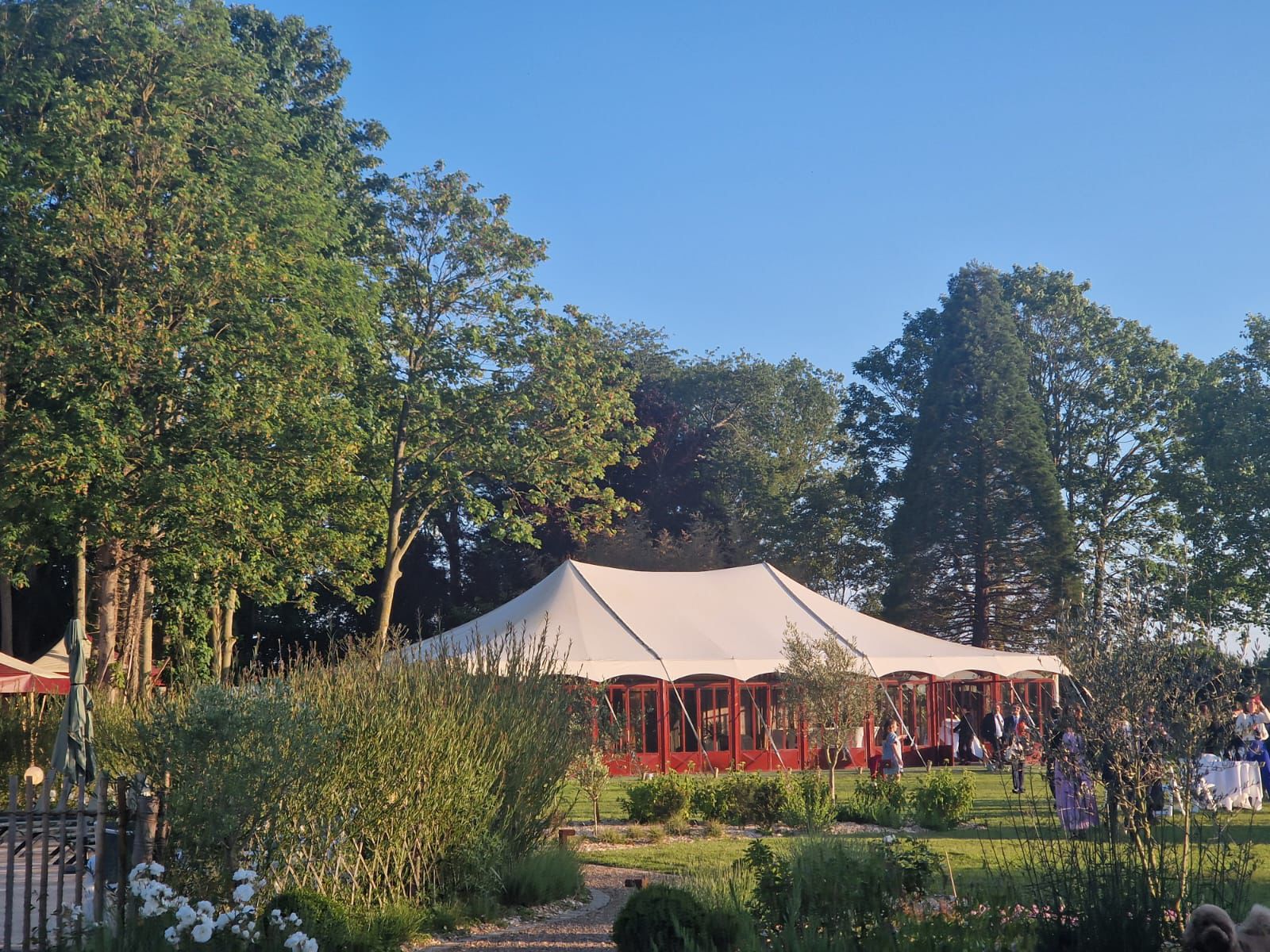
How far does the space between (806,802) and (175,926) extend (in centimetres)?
770

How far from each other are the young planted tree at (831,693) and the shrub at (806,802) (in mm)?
1235

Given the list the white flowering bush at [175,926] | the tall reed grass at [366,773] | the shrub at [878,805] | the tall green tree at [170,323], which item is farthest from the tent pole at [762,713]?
the white flowering bush at [175,926]

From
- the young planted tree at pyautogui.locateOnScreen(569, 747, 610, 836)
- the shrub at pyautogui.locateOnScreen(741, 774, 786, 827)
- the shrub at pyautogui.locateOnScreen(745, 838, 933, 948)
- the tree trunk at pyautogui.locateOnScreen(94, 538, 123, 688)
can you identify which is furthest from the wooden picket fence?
the tree trunk at pyautogui.locateOnScreen(94, 538, 123, 688)

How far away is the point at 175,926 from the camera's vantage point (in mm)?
6824

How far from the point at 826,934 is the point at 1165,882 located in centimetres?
163

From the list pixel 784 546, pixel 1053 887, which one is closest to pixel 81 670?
pixel 1053 887

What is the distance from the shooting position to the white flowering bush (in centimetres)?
642

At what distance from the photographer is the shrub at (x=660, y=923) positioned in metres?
6.82

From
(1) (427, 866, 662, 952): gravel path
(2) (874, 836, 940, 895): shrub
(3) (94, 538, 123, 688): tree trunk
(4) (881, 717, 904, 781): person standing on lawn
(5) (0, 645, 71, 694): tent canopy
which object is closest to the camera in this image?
(2) (874, 836, 940, 895): shrub

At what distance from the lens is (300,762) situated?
7820mm

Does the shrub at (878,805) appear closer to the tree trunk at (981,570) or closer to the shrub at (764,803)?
the shrub at (764,803)

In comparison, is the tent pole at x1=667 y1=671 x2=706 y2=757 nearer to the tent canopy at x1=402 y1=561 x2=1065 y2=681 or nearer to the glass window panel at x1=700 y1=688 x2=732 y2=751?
the glass window panel at x1=700 y1=688 x2=732 y2=751

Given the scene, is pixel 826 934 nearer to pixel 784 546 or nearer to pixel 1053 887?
pixel 1053 887

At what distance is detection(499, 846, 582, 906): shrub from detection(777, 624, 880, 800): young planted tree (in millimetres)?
7502
